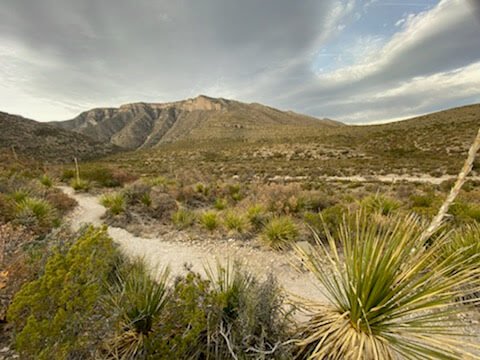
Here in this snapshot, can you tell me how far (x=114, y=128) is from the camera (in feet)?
415

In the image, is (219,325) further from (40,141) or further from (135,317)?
(40,141)

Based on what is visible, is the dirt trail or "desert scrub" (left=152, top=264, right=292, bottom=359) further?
the dirt trail

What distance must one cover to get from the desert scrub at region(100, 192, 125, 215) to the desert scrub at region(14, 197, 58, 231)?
176 cm

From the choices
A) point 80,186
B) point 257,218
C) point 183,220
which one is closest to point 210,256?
point 257,218

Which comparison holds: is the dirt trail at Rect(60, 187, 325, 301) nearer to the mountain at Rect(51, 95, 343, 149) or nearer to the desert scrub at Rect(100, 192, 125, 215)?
the desert scrub at Rect(100, 192, 125, 215)

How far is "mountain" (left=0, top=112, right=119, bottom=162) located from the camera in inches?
1578

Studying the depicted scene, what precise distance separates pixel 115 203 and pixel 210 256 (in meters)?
4.97

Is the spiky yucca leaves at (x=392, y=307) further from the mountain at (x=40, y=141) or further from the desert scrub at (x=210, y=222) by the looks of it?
the mountain at (x=40, y=141)

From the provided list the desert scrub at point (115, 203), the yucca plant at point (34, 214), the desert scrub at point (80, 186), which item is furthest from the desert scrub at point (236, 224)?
the desert scrub at point (80, 186)

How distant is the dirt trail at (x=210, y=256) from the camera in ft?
16.4

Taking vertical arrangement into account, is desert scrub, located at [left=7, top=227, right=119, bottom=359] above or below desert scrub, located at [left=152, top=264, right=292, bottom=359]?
above

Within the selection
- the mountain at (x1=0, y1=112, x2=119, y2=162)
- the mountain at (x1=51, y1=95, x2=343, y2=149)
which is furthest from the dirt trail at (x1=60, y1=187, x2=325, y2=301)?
the mountain at (x1=51, y1=95, x2=343, y2=149)

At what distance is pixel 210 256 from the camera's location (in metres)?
6.27

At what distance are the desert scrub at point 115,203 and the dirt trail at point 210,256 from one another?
1108 millimetres
